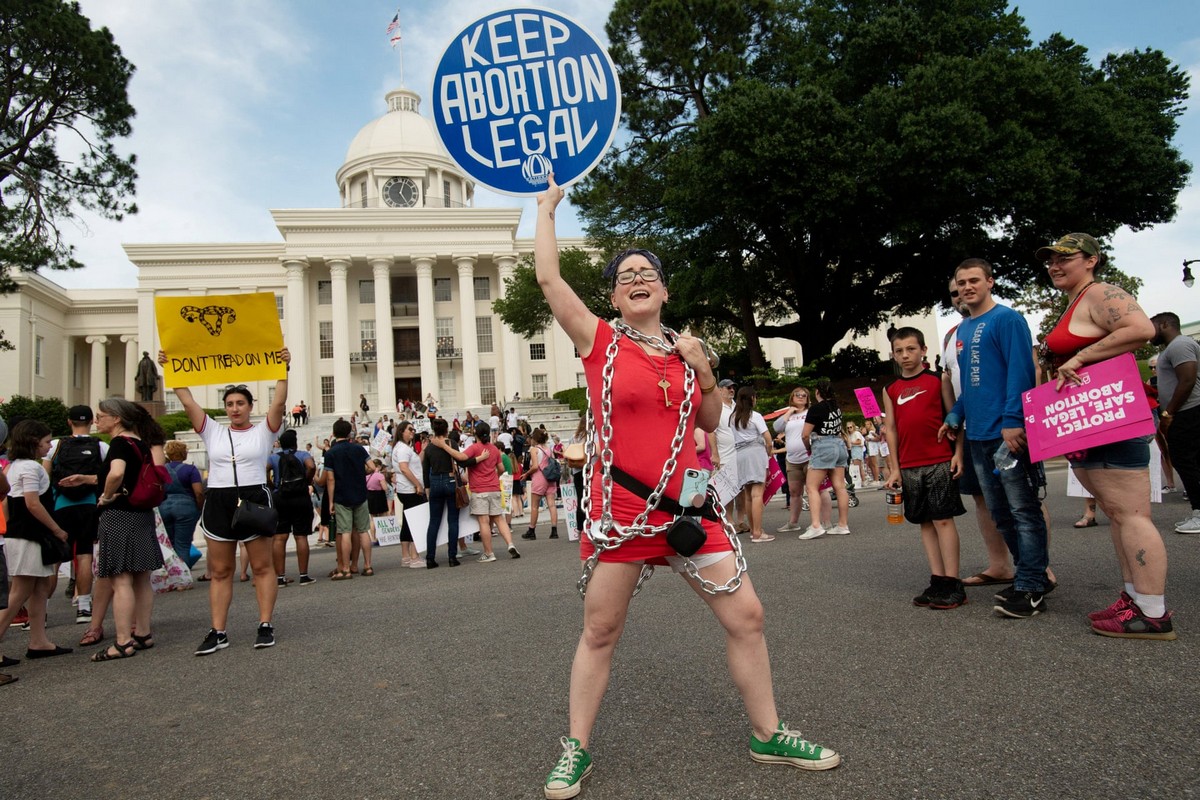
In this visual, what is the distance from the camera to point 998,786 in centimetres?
244

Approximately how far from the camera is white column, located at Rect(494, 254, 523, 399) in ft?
177

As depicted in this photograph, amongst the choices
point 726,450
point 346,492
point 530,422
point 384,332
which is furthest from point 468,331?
point 726,450

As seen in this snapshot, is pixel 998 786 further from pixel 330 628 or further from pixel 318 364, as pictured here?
pixel 318 364

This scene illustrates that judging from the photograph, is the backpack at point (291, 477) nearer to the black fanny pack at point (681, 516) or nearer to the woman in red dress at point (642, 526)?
the woman in red dress at point (642, 526)

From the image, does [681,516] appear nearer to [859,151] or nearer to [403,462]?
[403,462]

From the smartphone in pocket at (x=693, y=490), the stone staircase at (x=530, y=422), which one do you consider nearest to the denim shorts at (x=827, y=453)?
the smartphone in pocket at (x=693, y=490)

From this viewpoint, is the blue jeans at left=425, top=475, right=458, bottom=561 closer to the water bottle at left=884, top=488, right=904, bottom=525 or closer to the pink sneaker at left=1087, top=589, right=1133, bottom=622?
the water bottle at left=884, top=488, right=904, bottom=525

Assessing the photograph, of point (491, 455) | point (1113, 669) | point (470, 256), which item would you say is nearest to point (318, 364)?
point (470, 256)

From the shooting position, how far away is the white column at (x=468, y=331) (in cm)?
5362

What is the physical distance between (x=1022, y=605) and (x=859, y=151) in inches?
900

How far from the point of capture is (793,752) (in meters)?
2.65

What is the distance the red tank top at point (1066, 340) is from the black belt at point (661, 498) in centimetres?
261

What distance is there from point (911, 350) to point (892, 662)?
219cm

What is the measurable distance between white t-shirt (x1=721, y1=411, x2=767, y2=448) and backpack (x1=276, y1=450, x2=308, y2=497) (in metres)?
4.80
